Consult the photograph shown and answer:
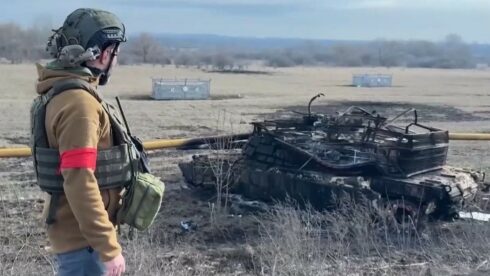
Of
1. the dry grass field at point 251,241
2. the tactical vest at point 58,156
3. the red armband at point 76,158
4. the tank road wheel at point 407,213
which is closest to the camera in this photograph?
the red armband at point 76,158

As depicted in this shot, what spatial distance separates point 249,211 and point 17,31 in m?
122

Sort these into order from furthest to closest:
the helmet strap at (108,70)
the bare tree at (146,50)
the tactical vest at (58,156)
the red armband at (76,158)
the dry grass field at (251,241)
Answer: the bare tree at (146,50), the dry grass field at (251,241), the helmet strap at (108,70), the tactical vest at (58,156), the red armband at (76,158)

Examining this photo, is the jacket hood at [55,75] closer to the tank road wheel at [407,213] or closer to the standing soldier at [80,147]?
the standing soldier at [80,147]

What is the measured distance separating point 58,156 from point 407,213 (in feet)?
21.0

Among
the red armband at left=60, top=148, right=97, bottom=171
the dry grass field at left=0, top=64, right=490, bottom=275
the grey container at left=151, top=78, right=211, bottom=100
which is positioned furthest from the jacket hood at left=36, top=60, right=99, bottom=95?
the grey container at left=151, top=78, right=211, bottom=100

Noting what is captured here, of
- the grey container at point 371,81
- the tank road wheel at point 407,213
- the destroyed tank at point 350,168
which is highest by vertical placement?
the destroyed tank at point 350,168

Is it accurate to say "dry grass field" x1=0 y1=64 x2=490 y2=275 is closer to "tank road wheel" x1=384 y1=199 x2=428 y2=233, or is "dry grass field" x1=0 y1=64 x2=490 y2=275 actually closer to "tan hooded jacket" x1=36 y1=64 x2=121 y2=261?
"tank road wheel" x1=384 y1=199 x2=428 y2=233

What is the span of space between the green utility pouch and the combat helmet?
2.00 ft

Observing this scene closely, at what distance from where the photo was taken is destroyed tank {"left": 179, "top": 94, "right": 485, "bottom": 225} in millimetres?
9062

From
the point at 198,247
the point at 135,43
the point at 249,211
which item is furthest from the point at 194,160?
the point at 135,43

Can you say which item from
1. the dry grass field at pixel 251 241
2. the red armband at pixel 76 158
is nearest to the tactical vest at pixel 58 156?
the red armband at pixel 76 158

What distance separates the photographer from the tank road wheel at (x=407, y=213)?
8.77m

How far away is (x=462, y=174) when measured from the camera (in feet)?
32.0

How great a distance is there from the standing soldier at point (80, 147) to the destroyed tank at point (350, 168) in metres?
5.67
